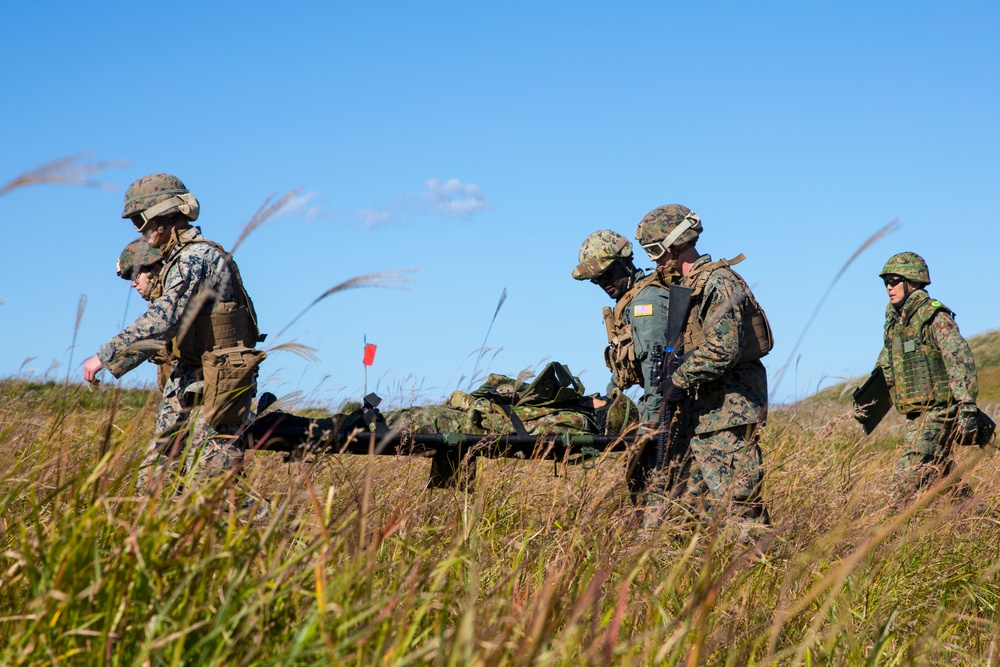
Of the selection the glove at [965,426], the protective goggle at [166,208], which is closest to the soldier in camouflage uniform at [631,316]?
the protective goggle at [166,208]

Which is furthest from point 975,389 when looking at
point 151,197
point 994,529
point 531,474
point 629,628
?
point 151,197

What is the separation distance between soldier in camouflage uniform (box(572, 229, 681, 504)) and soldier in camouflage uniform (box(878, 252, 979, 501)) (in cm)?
235

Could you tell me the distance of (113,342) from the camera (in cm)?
415

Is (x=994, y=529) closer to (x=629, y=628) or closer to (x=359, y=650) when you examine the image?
(x=629, y=628)

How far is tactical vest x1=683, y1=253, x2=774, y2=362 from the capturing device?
5.07m

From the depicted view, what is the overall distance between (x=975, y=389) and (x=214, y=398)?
213 inches

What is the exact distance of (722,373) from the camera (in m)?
4.88

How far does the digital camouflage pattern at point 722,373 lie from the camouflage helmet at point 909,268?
293 cm

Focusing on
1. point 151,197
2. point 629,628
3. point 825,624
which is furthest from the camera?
point 151,197

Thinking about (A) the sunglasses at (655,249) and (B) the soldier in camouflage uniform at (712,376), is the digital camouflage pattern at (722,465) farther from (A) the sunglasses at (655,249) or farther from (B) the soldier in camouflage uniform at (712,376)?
(A) the sunglasses at (655,249)

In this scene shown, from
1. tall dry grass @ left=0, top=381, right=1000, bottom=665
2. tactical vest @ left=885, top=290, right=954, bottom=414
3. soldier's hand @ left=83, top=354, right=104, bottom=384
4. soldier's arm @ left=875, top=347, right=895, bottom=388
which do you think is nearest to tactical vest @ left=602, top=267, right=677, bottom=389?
tall dry grass @ left=0, top=381, right=1000, bottom=665

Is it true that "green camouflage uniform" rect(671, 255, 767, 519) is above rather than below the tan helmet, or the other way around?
below

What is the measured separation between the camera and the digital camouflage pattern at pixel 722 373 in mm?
4863

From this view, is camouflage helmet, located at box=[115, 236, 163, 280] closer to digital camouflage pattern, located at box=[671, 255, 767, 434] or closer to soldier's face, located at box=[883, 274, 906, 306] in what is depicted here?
digital camouflage pattern, located at box=[671, 255, 767, 434]
